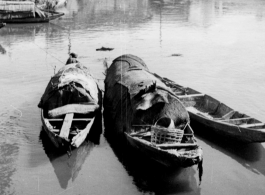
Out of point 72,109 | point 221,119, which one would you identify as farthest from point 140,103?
point 221,119

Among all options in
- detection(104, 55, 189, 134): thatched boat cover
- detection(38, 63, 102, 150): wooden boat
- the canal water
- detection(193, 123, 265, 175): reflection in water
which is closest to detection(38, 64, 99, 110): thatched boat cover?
detection(38, 63, 102, 150): wooden boat

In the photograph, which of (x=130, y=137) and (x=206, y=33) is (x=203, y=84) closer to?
(x=130, y=137)

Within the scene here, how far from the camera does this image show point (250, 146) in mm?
10430

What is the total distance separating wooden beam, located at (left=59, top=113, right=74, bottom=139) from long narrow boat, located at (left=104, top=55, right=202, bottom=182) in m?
1.37

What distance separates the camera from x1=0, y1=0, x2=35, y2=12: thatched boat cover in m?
30.6

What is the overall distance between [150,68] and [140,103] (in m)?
9.54

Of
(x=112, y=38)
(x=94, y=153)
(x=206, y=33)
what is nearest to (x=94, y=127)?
(x=94, y=153)

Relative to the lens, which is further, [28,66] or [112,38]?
[112,38]

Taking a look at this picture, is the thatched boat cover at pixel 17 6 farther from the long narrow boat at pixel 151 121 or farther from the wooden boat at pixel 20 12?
the long narrow boat at pixel 151 121

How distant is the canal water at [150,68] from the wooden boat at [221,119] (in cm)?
55

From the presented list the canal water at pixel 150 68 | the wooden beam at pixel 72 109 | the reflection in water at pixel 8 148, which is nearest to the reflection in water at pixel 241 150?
the canal water at pixel 150 68

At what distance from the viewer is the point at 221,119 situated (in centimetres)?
1110

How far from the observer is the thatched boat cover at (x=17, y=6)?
30627mm

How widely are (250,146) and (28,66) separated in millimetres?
12634
